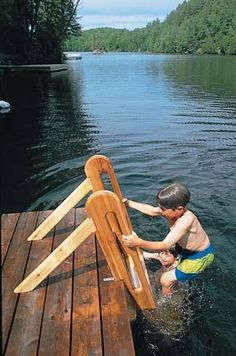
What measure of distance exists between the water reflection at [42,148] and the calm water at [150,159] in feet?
0.11

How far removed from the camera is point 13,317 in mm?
4555

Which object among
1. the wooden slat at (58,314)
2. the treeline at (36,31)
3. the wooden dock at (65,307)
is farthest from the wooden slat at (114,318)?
the treeline at (36,31)

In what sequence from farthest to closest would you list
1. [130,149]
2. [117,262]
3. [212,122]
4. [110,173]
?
1. [212,122]
2. [130,149]
3. [110,173]
4. [117,262]

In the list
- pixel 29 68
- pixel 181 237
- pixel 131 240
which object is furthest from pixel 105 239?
pixel 29 68

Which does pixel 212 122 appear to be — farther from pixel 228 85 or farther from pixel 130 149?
pixel 228 85

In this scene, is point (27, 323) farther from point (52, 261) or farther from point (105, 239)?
point (105, 239)

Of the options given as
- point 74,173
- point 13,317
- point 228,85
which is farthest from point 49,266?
A: point 228,85

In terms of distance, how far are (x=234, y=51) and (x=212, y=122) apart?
11858 centimetres

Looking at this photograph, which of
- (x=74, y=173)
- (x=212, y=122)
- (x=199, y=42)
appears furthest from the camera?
(x=199, y=42)

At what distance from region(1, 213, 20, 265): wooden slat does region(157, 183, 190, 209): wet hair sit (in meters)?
2.43

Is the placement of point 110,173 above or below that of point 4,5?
below

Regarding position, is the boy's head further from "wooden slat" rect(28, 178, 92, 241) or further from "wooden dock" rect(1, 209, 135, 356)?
"wooden slat" rect(28, 178, 92, 241)

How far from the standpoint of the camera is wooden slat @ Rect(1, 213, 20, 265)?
238 inches

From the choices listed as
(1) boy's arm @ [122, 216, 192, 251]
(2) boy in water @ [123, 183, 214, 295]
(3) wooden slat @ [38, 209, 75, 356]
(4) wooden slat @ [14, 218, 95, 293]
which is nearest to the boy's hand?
(2) boy in water @ [123, 183, 214, 295]
